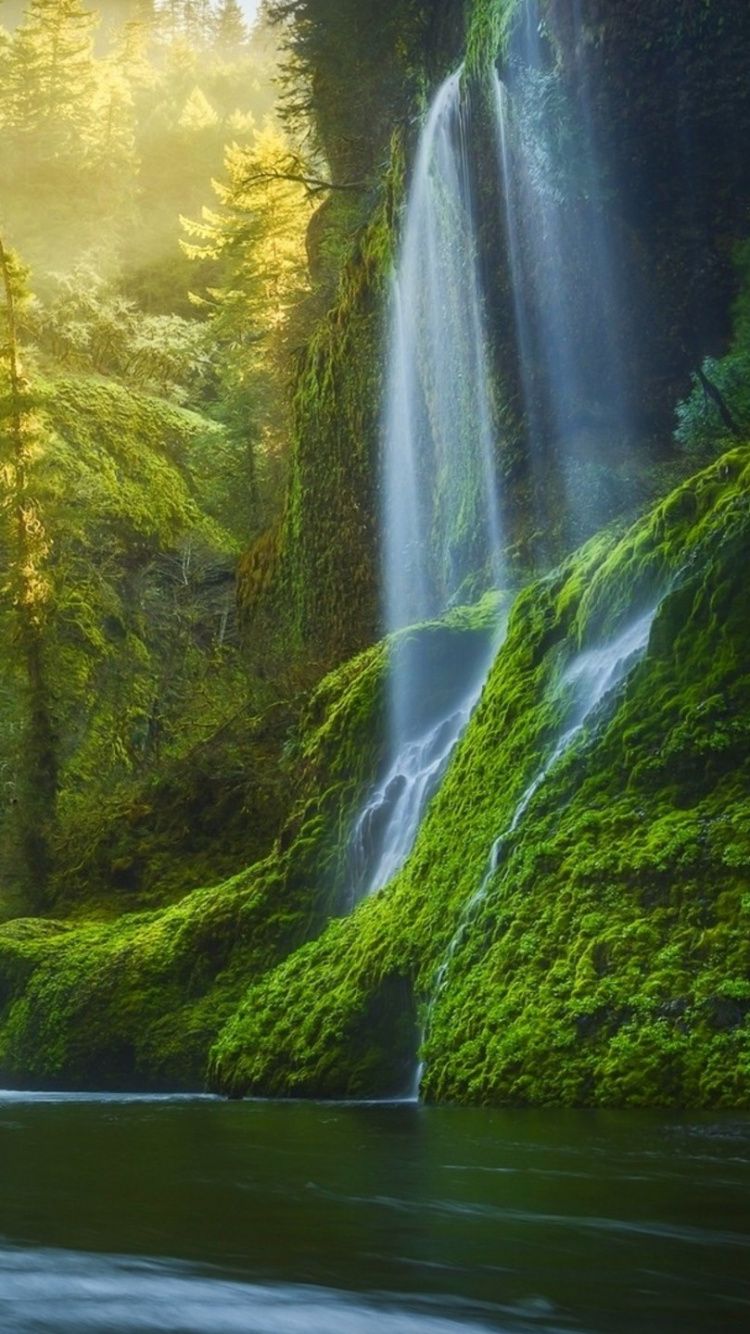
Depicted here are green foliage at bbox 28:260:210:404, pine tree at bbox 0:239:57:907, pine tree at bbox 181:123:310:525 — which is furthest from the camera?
green foliage at bbox 28:260:210:404

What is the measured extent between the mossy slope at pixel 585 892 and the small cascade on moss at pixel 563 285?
20.7ft

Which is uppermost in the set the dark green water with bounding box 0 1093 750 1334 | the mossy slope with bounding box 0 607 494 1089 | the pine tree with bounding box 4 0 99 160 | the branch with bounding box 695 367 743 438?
the pine tree with bounding box 4 0 99 160

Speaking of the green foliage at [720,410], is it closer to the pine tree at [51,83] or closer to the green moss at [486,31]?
the green moss at [486,31]

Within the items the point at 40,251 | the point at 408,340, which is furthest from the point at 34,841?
the point at 40,251

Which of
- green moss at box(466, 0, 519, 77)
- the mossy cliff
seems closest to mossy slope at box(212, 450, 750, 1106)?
the mossy cliff

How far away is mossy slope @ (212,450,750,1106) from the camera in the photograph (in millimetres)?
8109

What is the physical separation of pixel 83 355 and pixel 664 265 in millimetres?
27651

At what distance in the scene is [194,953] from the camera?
50.4ft

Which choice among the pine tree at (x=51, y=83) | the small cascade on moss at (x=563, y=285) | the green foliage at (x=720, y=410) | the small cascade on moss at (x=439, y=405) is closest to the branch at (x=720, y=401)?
the green foliage at (x=720, y=410)

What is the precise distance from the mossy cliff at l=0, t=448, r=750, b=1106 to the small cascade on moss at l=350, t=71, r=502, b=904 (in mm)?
6329


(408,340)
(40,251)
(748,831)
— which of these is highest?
(40,251)

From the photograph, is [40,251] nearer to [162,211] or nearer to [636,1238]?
[162,211]

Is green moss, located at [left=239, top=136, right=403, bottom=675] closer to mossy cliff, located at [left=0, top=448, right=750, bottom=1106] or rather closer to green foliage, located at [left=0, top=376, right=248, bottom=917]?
green foliage, located at [left=0, top=376, right=248, bottom=917]

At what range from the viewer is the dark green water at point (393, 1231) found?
3738 mm
